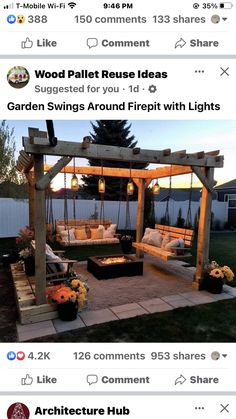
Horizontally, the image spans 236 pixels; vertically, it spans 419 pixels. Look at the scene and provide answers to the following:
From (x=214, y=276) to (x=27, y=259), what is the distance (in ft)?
11.9

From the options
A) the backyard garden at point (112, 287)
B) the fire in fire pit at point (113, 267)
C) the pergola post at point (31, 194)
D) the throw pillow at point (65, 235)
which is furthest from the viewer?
the throw pillow at point (65, 235)

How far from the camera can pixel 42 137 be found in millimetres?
3627

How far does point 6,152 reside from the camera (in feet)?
38.6

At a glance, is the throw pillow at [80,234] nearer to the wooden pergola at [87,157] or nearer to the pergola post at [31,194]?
the pergola post at [31,194]

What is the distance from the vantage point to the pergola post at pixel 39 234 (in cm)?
Result: 372

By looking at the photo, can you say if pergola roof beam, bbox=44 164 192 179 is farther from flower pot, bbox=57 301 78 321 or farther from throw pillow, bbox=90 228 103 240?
flower pot, bbox=57 301 78 321
